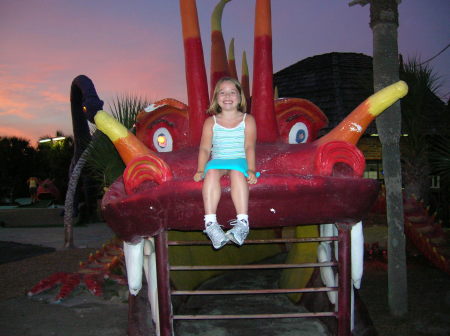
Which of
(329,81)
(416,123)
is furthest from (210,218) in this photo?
(329,81)

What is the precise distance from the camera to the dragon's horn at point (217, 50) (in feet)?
10.3

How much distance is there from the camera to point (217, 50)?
319cm

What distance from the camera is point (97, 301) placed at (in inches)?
175

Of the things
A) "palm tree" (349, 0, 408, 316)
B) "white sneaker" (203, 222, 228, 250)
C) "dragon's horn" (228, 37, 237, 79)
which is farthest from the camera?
"dragon's horn" (228, 37, 237, 79)

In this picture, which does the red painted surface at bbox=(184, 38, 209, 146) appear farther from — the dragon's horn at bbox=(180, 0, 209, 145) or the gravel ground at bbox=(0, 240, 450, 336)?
the gravel ground at bbox=(0, 240, 450, 336)

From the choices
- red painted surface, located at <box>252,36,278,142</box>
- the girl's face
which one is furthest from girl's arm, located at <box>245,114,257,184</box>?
red painted surface, located at <box>252,36,278,142</box>

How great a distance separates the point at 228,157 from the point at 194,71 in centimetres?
76

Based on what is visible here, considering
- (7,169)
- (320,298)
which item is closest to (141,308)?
(320,298)

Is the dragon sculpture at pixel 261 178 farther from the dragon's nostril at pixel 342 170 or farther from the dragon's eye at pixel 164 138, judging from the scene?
the dragon's eye at pixel 164 138

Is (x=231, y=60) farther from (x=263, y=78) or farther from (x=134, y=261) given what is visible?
(x=134, y=261)

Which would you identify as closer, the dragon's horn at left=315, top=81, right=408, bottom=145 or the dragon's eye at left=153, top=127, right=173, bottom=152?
the dragon's horn at left=315, top=81, right=408, bottom=145

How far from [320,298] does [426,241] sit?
8.90 ft

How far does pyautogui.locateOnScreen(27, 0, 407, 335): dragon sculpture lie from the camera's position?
81.9 inches

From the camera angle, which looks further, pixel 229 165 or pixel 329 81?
pixel 329 81
